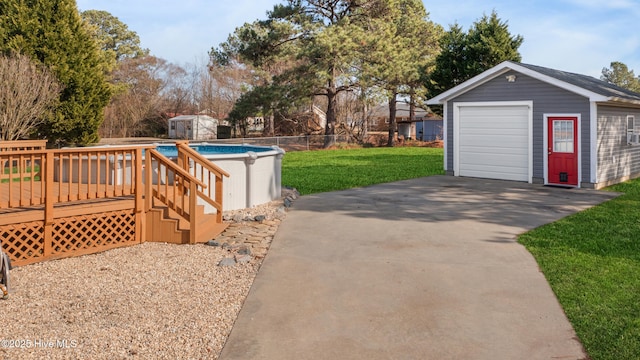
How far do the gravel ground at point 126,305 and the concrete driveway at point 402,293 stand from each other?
276mm

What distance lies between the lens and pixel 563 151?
13.3 meters

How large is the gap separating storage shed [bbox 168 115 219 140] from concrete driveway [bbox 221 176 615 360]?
128 ft

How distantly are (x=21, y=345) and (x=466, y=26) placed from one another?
29808 millimetres

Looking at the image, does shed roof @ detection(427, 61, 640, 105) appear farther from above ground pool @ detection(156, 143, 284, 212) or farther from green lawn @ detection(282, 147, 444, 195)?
above ground pool @ detection(156, 143, 284, 212)

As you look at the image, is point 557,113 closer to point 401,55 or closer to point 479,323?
point 479,323

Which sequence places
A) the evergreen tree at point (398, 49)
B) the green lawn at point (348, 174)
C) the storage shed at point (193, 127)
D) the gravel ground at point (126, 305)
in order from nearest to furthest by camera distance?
the gravel ground at point (126, 305)
the green lawn at point (348, 174)
the evergreen tree at point (398, 49)
the storage shed at point (193, 127)

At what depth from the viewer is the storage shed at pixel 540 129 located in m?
12.8

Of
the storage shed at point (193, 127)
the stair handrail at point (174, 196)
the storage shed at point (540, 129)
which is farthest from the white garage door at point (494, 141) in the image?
the storage shed at point (193, 127)

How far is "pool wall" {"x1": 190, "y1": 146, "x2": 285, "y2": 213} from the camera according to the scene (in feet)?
30.1

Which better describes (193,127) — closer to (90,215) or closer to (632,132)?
(632,132)

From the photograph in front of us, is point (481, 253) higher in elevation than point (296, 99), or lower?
lower

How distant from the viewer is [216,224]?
7691 millimetres

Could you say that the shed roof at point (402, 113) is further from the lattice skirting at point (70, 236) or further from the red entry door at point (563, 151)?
the lattice skirting at point (70, 236)

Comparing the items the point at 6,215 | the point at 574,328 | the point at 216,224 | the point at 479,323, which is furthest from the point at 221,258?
the point at 574,328
